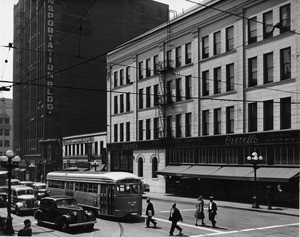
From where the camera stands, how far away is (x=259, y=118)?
34375 millimetres

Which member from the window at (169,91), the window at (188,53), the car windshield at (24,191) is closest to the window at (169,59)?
the window at (169,91)

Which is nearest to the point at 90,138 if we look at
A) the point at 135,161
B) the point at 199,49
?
the point at 135,161

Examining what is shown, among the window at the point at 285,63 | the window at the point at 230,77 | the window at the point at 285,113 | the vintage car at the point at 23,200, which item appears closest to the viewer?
the vintage car at the point at 23,200

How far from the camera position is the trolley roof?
25.5 m

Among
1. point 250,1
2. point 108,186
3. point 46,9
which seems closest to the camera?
point 108,186

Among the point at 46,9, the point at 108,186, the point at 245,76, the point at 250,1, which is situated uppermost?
the point at 46,9

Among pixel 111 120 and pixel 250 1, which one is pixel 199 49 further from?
pixel 111 120

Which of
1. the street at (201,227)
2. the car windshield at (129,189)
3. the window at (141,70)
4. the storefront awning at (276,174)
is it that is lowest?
the street at (201,227)

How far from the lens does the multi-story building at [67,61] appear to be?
73.6m

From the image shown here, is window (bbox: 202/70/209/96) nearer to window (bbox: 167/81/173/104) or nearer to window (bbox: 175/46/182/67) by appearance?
window (bbox: 175/46/182/67)

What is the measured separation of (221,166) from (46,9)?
49.7 meters

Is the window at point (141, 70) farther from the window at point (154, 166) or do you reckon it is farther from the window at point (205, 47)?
the window at point (205, 47)

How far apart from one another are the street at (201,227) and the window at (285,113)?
25.5ft

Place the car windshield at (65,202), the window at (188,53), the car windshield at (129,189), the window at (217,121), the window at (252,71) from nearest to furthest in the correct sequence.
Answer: the car windshield at (65,202)
the car windshield at (129,189)
the window at (252,71)
the window at (217,121)
the window at (188,53)
